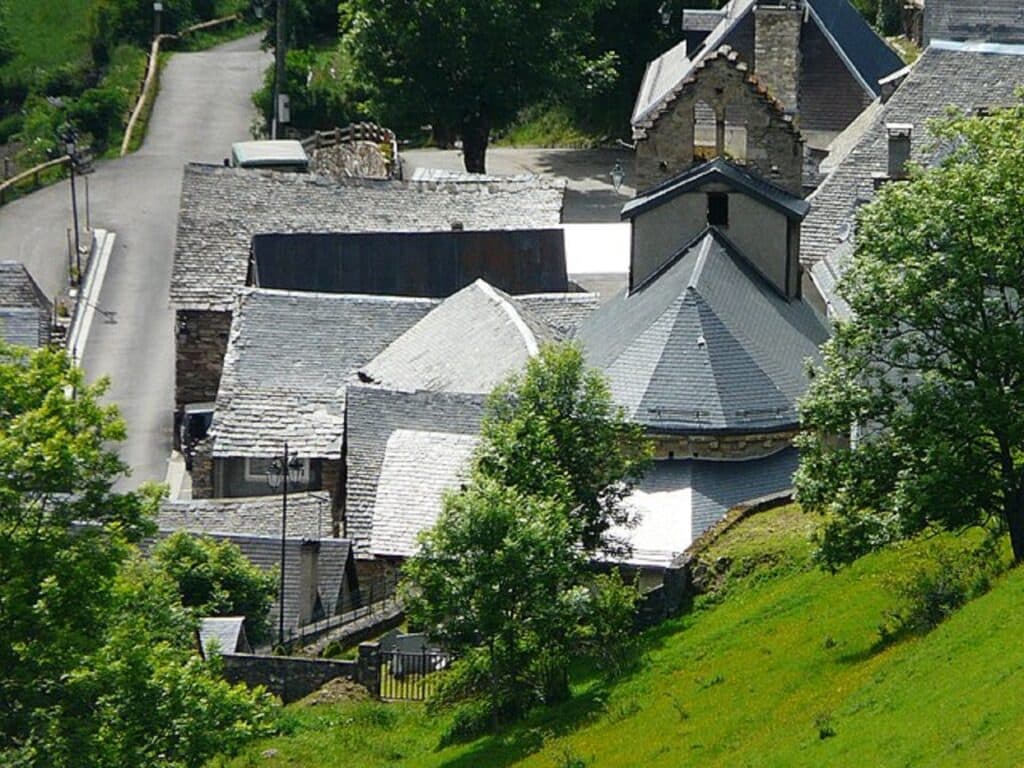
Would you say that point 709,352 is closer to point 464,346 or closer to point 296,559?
point 296,559

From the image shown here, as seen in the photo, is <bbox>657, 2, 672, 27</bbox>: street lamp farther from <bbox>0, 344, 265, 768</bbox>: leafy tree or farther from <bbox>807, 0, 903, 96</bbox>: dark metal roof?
<bbox>0, 344, 265, 768</bbox>: leafy tree

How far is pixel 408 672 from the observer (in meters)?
47.9

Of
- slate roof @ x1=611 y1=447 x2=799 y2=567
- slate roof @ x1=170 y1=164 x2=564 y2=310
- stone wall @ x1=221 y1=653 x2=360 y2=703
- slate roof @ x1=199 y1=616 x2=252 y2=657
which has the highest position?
slate roof @ x1=170 y1=164 x2=564 y2=310

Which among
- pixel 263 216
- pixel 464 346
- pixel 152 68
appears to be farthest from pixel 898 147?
pixel 152 68

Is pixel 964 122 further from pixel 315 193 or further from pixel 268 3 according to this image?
pixel 268 3

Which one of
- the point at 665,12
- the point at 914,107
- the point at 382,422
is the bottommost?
the point at 382,422

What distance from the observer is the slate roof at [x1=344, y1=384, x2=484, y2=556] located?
56781mm

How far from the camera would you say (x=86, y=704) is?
36.6 m

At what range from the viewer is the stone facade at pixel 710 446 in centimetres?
5250

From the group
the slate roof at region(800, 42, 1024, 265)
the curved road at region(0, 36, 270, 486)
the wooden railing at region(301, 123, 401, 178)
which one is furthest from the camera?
the wooden railing at region(301, 123, 401, 178)

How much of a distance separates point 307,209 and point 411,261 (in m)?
4.84

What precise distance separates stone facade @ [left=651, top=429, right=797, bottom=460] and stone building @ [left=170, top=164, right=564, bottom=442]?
63.8 feet

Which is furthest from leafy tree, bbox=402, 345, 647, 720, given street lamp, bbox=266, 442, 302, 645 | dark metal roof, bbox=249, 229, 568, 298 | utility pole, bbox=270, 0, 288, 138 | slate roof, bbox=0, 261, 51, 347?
utility pole, bbox=270, 0, 288, 138

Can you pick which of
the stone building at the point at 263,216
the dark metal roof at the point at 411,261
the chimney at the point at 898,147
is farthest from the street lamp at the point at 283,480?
the chimney at the point at 898,147
